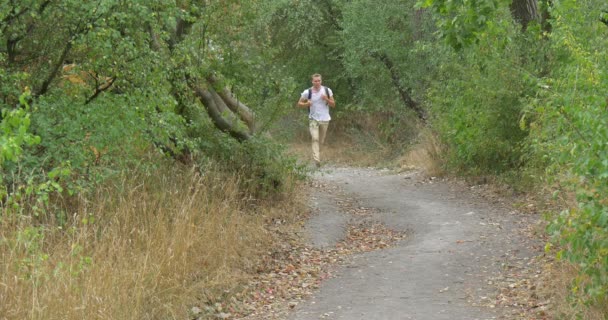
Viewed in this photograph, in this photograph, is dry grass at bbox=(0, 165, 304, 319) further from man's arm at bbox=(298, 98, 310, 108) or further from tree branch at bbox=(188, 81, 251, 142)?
man's arm at bbox=(298, 98, 310, 108)

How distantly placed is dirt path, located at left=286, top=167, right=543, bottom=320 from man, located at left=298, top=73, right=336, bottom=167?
2.64 metres

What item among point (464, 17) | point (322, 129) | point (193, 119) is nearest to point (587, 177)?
point (464, 17)

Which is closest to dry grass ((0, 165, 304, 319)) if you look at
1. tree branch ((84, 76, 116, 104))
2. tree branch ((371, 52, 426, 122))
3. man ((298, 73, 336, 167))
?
tree branch ((84, 76, 116, 104))

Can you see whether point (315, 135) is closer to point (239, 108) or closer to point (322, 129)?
point (322, 129)

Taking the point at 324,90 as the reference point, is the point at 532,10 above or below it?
above

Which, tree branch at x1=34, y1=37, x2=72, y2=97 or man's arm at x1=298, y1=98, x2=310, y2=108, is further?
man's arm at x1=298, y1=98, x2=310, y2=108

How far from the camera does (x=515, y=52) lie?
43.8 feet

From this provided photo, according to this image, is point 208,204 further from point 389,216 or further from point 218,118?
point 389,216

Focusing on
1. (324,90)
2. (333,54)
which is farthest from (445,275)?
(333,54)

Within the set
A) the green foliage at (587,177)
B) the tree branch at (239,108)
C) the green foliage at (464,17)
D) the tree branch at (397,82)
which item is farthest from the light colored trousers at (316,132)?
the green foliage at (587,177)

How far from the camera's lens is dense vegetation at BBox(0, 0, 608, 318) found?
20.1 ft

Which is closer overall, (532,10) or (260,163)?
(260,163)

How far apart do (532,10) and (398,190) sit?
3664 millimetres

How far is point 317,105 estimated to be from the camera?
56.3ft
